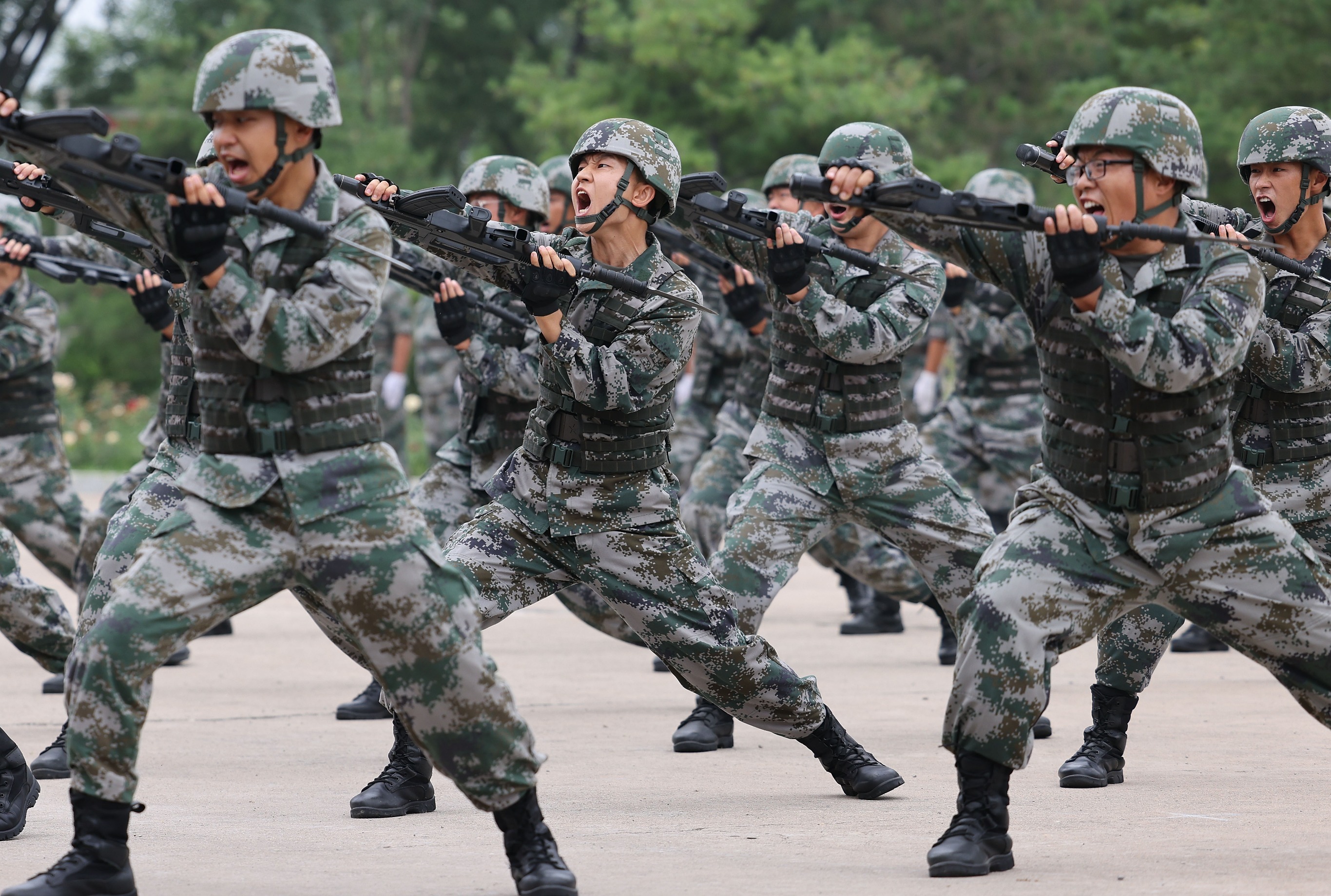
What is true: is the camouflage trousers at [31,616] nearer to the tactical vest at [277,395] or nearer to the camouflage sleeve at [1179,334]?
the tactical vest at [277,395]

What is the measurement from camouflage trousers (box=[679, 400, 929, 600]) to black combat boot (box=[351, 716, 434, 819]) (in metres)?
2.72

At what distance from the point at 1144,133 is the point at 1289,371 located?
1865 millimetres

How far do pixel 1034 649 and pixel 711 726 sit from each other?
7.92 ft

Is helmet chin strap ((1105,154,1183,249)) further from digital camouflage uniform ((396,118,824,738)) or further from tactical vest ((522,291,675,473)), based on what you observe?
tactical vest ((522,291,675,473))

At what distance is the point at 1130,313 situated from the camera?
188 inches

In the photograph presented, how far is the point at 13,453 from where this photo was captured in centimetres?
880

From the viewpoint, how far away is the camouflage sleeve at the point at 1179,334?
477cm

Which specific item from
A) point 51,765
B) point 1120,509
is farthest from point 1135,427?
point 51,765

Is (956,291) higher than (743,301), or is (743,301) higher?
(956,291)

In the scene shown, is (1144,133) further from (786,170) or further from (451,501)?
(786,170)

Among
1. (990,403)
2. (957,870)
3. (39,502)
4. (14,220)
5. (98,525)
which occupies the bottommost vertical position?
(957,870)

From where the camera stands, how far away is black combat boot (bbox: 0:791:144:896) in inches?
174

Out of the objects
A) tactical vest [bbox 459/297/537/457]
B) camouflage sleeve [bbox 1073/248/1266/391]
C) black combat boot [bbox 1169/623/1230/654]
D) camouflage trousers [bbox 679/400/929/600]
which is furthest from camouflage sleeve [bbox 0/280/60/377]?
black combat boot [bbox 1169/623/1230/654]

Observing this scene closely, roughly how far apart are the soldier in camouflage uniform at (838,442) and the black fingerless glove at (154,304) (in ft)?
9.50
